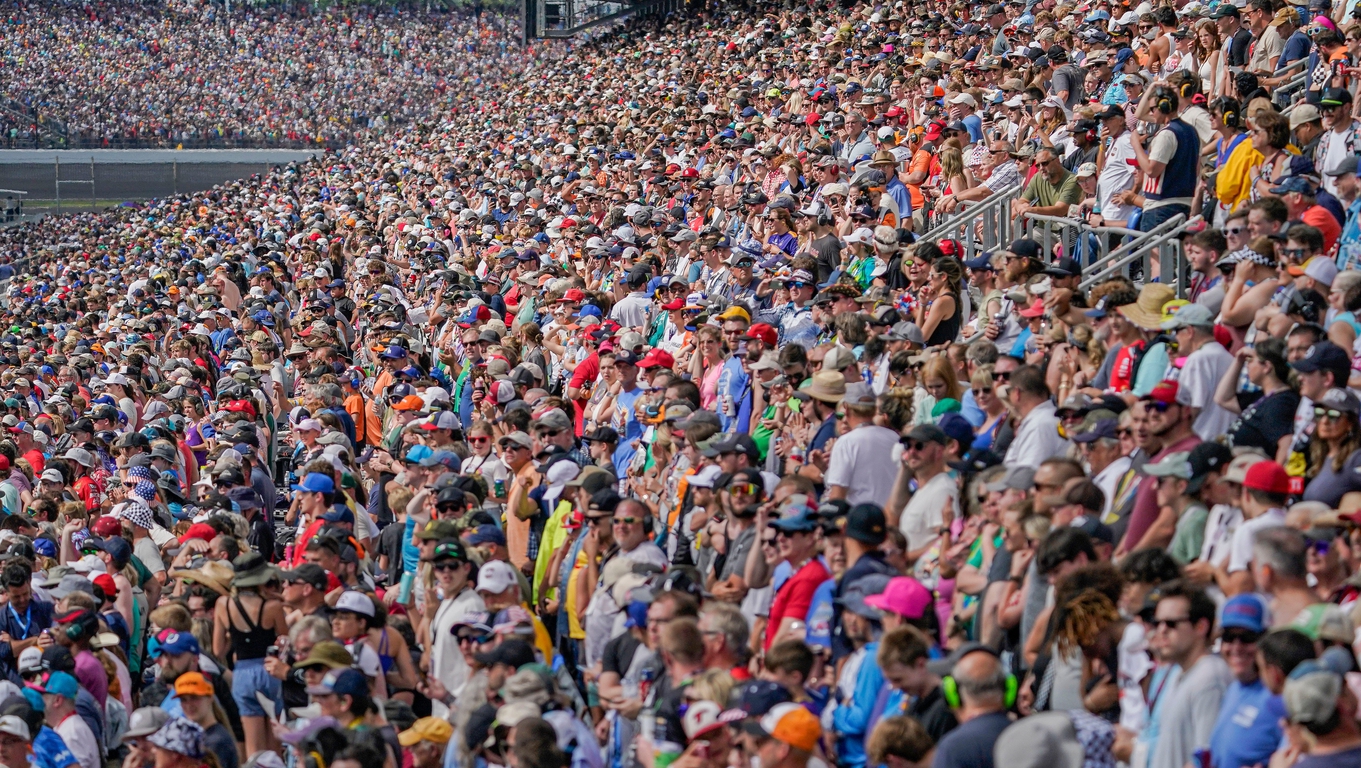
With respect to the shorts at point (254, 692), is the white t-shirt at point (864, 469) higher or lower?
higher

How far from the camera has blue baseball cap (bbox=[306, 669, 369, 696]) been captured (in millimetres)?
6680

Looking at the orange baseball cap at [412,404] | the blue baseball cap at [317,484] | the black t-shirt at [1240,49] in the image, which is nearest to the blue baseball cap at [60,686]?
the blue baseball cap at [317,484]

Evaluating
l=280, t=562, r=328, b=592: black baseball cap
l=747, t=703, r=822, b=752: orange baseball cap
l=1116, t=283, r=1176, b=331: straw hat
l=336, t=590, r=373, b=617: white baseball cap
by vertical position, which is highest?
l=1116, t=283, r=1176, b=331: straw hat

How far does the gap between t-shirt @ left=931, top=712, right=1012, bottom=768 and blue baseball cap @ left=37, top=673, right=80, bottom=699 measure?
462 centimetres

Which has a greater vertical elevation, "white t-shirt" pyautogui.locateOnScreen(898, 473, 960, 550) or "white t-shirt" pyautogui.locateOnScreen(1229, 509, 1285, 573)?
"white t-shirt" pyautogui.locateOnScreen(1229, 509, 1285, 573)

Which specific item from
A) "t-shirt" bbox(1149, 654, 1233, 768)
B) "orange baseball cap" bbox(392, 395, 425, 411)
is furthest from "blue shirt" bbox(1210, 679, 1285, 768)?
"orange baseball cap" bbox(392, 395, 425, 411)

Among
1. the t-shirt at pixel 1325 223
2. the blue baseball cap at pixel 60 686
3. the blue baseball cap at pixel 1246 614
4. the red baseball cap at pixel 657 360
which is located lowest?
the blue baseball cap at pixel 60 686

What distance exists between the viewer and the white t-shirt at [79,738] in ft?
26.2

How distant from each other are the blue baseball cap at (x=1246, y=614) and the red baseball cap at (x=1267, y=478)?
2.99 ft

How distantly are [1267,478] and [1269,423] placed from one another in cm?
109

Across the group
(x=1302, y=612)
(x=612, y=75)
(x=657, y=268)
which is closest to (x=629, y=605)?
(x=1302, y=612)

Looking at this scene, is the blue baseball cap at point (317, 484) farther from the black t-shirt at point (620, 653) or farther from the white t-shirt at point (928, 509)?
the white t-shirt at point (928, 509)

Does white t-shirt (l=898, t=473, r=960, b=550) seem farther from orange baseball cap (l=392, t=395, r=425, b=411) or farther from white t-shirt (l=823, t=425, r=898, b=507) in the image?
orange baseball cap (l=392, t=395, r=425, b=411)

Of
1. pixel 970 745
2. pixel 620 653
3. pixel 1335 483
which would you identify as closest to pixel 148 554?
pixel 620 653
